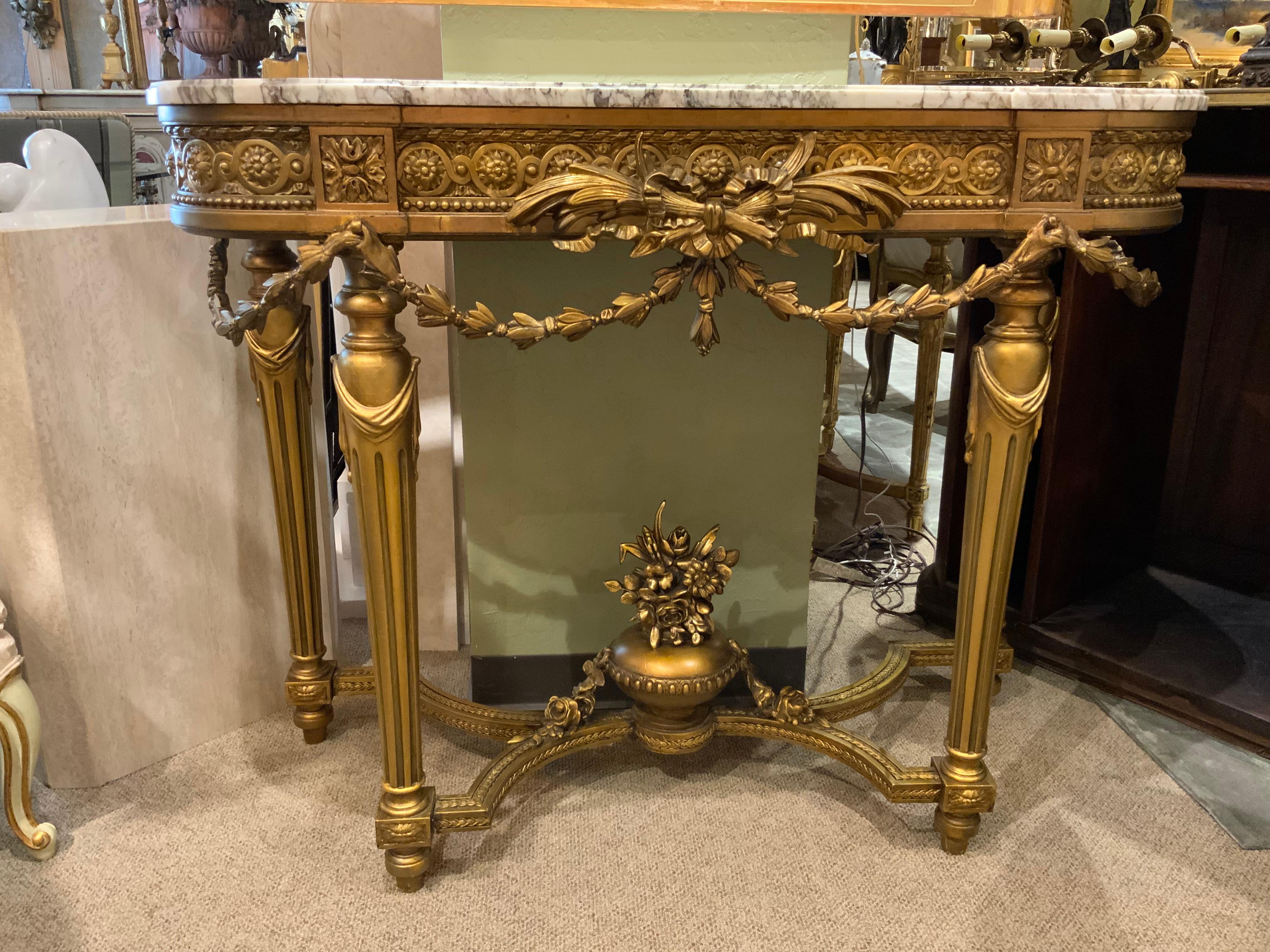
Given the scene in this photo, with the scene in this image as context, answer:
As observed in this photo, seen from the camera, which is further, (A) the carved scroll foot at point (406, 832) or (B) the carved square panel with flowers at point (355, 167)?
(A) the carved scroll foot at point (406, 832)

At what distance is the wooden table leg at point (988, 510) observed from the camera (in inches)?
42.4

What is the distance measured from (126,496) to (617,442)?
2.22ft

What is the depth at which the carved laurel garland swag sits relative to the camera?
3.08ft

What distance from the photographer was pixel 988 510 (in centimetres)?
113

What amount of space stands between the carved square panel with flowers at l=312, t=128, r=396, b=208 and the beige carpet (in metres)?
0.79

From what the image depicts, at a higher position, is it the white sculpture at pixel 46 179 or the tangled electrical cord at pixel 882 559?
the white sculpture at pixel 46 179

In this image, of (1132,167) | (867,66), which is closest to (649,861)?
(1132,167)

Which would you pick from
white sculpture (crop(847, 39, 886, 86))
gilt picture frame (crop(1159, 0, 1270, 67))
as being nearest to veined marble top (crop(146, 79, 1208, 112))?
white sculpture (crop(847, 39, 886, 86))

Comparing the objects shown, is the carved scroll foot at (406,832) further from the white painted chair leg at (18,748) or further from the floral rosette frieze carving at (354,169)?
the floral rosette frieze carving at (354,169)

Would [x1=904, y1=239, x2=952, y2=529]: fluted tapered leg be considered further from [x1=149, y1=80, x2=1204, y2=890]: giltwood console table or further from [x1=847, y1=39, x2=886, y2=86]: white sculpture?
[x1=149, y1=80, x2=1204, y2=890]: giltwood console table

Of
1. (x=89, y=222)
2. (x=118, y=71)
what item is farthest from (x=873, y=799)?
(x=118, y=71)

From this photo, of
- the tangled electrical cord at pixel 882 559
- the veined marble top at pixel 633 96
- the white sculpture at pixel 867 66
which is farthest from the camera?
the tangled electrical cord at pixel 882 559

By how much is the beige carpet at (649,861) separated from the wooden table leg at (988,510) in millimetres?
117

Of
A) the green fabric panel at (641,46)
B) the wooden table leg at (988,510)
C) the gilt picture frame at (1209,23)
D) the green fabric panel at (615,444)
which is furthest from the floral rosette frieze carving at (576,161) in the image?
the gilt picture frame at (1209,23)
